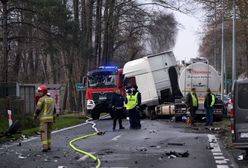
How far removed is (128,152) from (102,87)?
811 inches

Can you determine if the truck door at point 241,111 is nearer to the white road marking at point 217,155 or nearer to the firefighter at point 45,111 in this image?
the white road marking at point 217,155

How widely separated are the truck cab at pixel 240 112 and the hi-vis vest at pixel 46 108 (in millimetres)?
5352

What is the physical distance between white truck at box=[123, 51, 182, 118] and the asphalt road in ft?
41.8

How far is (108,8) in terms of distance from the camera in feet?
161

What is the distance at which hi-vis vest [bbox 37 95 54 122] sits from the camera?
16.2 meters

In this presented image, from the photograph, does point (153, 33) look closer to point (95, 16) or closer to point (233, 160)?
point (95, 16)

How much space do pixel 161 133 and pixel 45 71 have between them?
49882mm

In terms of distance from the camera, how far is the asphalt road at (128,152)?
1286 cm

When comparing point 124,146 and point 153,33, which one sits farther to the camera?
point 153,33

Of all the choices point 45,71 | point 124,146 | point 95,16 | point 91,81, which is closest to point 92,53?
point 95,16

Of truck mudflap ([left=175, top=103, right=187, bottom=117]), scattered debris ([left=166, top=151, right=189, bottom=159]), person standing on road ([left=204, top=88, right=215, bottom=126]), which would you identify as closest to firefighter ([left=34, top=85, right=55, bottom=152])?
scattered debris ([left=166, top=151, right=189, bottom=159])

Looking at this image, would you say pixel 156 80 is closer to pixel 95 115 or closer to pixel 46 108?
pixel 95 115

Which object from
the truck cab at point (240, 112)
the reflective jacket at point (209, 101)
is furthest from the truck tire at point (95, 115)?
the truck cab at point (240, 112)

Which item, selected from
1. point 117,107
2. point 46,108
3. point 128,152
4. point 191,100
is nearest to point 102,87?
point 191,100
